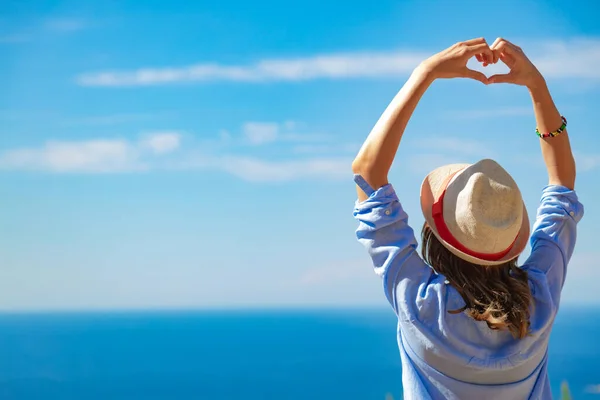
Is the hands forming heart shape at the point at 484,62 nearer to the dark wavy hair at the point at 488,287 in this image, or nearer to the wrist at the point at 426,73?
the wrist at the point at 426,73

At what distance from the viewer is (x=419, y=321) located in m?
1.32

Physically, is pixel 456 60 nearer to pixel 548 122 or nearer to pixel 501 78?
pixel 501 78

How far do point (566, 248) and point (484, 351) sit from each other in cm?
30

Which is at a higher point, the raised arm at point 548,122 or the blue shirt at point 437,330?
the raised arm at point 548,122

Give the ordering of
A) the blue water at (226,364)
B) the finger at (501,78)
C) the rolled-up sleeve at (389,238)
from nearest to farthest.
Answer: the rolled-up sleeve at (389,238), the finger at (501,78), the blue water at (226,364)

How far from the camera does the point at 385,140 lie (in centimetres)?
131

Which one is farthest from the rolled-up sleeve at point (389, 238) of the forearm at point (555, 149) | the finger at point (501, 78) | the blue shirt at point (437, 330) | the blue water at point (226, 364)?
the blue water at point (226, 364)

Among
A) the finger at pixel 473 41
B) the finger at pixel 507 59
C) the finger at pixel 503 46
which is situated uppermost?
the finger at pixel 503 46

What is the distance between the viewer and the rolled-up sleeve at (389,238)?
1311 millimetres

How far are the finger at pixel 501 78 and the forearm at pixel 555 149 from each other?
82 mm

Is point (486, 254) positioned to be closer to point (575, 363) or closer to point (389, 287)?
point (389, 287)

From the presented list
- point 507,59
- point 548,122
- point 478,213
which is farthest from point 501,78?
point 478,213

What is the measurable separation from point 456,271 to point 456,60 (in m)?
0.35

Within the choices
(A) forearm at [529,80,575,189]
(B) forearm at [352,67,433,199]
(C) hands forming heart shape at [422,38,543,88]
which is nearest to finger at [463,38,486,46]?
(C) hands forming heart shape at [422,38,543,88]
